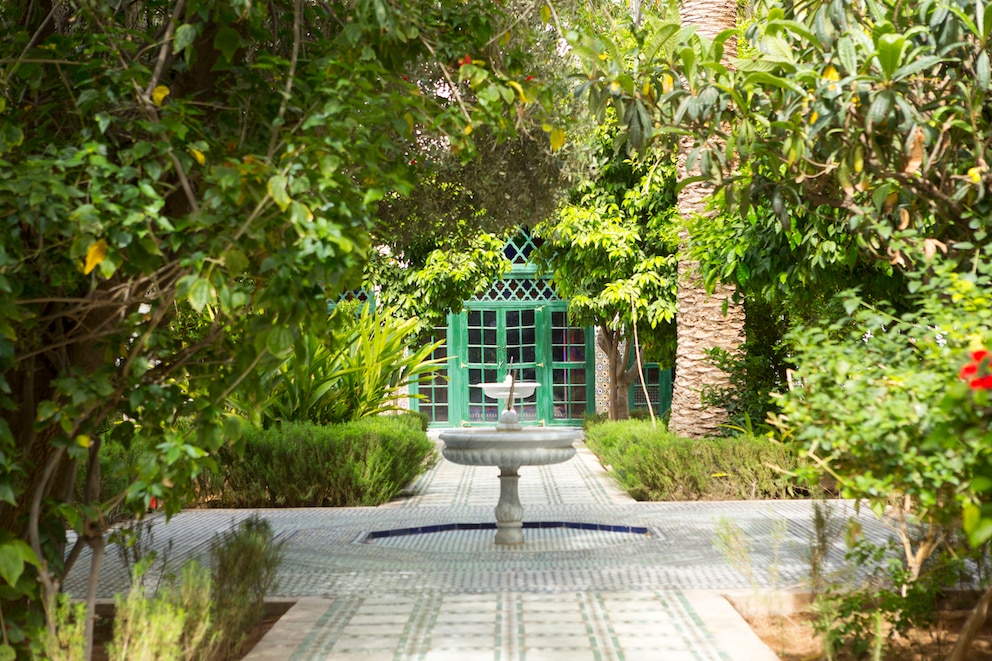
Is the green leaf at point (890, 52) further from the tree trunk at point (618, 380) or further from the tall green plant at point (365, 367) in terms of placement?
the tree trunk at point (618, 380)

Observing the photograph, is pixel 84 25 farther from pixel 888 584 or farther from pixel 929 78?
pixel 888 584

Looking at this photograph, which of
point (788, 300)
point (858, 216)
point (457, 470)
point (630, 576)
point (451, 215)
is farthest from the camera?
point (457, 470)

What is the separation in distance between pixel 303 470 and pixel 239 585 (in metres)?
4.59

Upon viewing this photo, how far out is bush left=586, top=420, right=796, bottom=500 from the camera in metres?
9.30

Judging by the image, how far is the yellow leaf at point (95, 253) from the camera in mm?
2989

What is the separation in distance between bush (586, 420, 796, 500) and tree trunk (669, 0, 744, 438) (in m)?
0.58

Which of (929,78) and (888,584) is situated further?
(888,584)

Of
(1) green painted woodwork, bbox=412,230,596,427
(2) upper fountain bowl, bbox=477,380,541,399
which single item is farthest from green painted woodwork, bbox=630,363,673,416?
(2) upper fountain bowl, bbox=477,380,541,399

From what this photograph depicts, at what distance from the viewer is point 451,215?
7895mm

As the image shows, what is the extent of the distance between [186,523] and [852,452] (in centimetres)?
625

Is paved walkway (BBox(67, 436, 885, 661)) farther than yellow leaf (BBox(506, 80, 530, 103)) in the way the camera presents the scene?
Yes

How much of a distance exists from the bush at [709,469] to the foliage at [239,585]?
202 inches

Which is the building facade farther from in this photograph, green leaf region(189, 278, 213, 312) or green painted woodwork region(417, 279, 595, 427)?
green leaf region(189, 278, 213, 312)

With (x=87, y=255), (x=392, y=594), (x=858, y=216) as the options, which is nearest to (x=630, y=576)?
(x=392, y=594)
